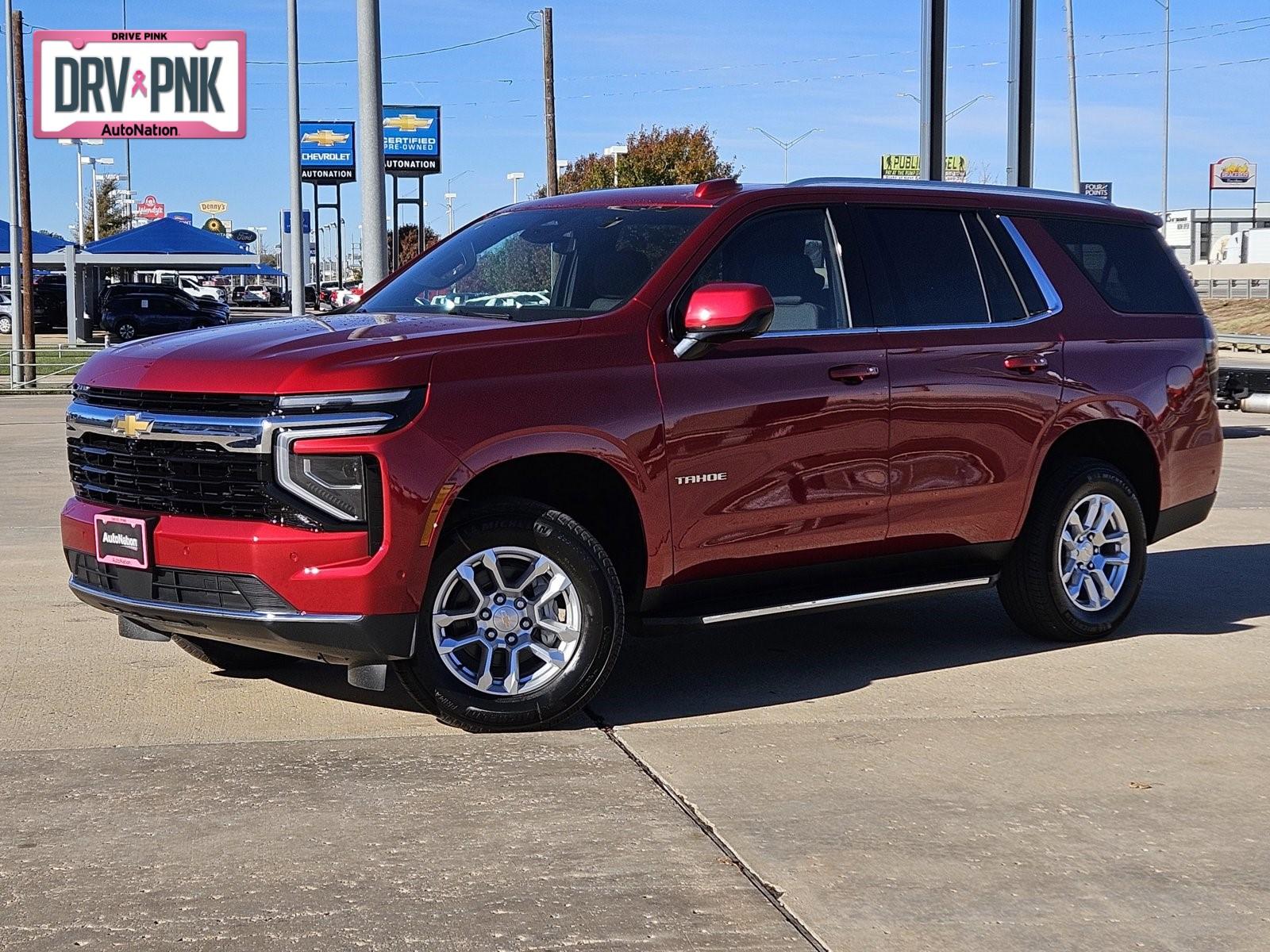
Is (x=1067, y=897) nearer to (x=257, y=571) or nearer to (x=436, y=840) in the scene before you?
(x=436, y=840)

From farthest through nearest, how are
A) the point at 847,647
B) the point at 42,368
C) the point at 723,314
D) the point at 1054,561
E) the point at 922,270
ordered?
1. the point at 42,368
2. the point at 847,647
3. the point at 1054,561
4. the point at 922,270
5. the point at 723,314

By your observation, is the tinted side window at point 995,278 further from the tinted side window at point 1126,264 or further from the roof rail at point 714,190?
the roof rail at point 714,190

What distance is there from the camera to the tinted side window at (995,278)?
7246mm

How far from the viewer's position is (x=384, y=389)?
17.8ft

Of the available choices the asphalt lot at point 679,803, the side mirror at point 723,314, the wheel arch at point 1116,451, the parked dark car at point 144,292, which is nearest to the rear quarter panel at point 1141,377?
the wheel arch at point 1116,451

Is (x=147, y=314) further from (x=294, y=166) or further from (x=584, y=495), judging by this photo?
(x=584, y=495)

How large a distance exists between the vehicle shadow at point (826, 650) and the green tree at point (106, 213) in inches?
4095

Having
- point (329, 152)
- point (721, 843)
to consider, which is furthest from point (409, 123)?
point (721, 843)

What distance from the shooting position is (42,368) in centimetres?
3503

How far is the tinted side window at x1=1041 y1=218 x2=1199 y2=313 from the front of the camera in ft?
25.2

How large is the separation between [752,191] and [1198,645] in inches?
117

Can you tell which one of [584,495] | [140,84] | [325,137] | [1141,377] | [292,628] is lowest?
[292,628]

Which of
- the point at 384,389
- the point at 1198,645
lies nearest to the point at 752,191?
the point at 384,389

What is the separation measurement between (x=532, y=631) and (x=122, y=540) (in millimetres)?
1457
